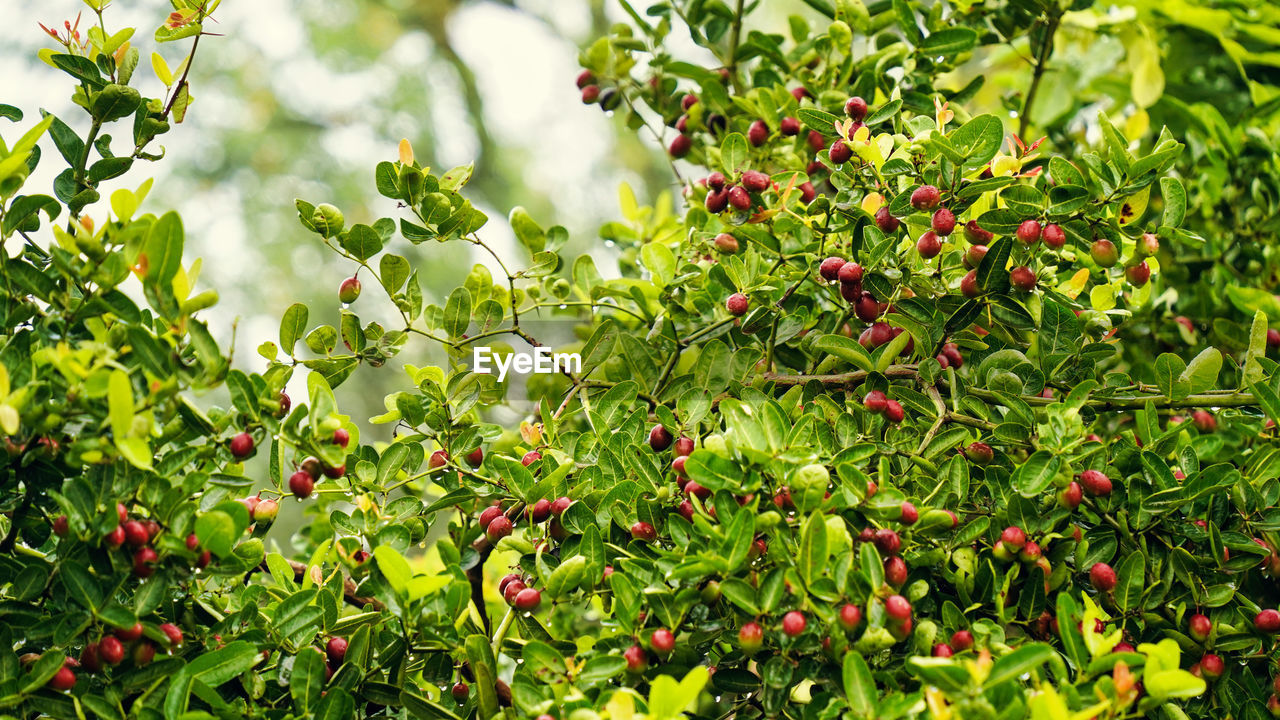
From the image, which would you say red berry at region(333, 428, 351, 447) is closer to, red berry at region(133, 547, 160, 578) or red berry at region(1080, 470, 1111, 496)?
red berry at region(133, 547, 160, 578)

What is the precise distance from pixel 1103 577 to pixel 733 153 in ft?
1.78

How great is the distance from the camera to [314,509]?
1.14m

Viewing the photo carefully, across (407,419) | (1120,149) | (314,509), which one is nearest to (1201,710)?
(1120,149)

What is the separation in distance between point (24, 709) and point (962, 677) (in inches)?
25.2

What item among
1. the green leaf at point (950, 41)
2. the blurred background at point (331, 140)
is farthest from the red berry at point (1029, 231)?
the blurred background at point (331, 140)

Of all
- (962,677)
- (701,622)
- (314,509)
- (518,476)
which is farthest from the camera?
(314,509)

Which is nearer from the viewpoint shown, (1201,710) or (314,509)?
(1201,710)

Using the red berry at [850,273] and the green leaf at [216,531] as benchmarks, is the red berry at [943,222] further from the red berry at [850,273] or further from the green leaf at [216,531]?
the green leaf at [216,531]

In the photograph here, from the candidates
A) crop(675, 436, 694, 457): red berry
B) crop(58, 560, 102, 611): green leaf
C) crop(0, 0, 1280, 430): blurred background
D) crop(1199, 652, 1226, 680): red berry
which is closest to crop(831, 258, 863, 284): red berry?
crop(675, 436, 694, 457): red berry

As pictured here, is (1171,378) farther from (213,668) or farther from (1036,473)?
(213,668)

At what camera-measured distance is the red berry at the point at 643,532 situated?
30.2 inches

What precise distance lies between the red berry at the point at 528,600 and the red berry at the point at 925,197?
1.55ft

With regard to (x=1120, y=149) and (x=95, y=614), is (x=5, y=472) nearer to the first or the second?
(x=95, y=614)

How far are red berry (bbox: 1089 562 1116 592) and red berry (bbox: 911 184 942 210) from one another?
13.1 inches
